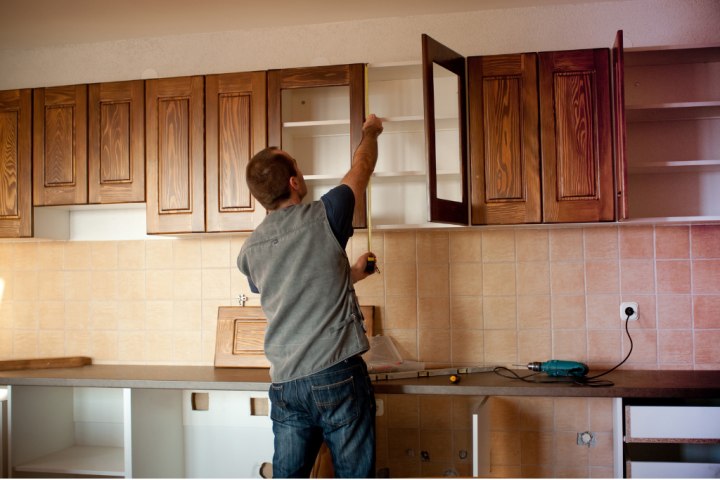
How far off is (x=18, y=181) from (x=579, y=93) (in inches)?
100

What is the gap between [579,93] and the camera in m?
2.51

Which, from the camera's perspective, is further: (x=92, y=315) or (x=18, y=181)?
(x=92, y=315)

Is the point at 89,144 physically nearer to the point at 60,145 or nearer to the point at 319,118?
the point at 60,145

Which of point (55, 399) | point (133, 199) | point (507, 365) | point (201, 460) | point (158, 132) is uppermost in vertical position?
point (158, 132)


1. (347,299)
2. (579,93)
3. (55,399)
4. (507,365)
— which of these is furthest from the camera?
(55,399)

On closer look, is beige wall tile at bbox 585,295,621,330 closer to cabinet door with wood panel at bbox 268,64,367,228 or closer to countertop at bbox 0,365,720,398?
countertop at bbox 0,365,720,398

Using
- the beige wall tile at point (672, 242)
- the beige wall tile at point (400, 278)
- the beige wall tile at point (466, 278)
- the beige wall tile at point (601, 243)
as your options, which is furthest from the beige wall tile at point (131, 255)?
the beige wall tile at point (672, 242)

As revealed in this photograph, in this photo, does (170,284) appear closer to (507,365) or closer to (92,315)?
(92,315)

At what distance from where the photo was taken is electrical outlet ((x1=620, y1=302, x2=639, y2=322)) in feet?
8.85

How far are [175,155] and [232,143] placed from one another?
0.27 metres

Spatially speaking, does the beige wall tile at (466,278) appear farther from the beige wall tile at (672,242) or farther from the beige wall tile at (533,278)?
the beige wall tile at (672,242)

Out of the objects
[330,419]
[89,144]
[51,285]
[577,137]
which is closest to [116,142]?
[89,144]

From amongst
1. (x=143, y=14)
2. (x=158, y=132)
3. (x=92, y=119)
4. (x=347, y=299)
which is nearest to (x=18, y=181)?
(x=92, y=119)

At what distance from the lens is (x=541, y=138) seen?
2.52 m
